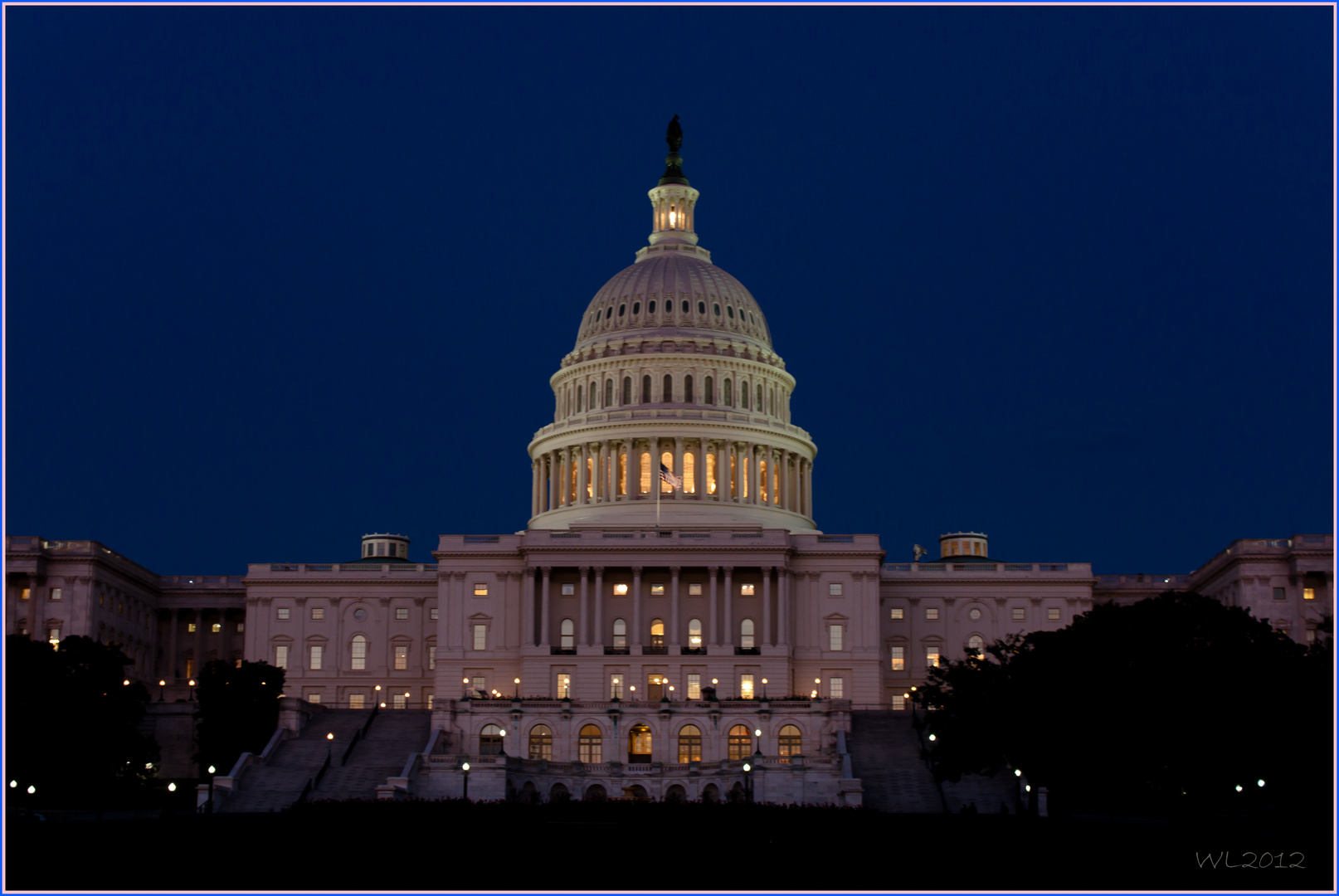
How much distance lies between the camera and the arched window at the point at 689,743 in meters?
118

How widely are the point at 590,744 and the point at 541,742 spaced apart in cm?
305

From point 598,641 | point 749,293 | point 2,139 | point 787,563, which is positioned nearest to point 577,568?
point 598,641

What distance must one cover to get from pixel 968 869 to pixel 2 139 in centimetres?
3632

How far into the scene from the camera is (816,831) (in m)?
67.9

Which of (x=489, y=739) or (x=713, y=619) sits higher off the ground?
(x=713, y=619)

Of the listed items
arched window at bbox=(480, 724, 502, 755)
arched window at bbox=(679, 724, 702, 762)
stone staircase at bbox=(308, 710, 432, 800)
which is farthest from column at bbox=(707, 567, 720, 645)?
arched window at bbox=(480, 724, 502, 755)

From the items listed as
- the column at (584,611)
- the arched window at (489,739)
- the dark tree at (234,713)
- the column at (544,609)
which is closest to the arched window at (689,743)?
the arched window at (489,739)

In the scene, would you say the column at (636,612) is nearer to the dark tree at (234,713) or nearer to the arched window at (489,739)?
the arched window at (489,739)

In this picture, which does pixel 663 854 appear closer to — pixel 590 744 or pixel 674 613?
pixel 590 744

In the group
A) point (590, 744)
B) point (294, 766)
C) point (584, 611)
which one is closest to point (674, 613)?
point (584, 611)

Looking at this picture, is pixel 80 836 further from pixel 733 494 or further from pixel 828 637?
pixel 733 494

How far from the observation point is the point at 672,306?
166 meters

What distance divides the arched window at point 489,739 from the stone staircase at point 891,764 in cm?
2173

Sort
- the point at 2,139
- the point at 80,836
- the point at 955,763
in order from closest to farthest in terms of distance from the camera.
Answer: the point at 2,139 < the point at 80,836 < the point at 955,763
